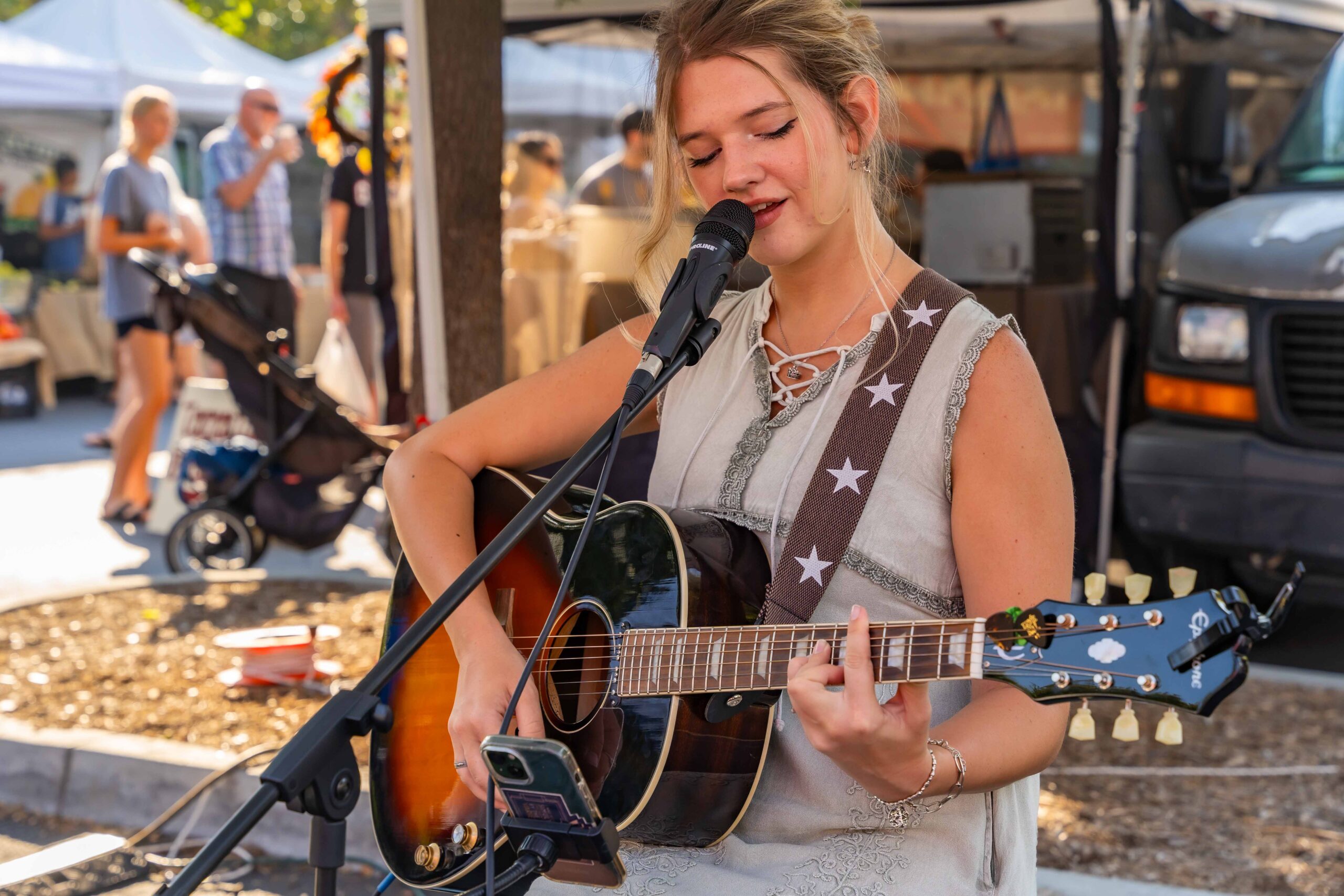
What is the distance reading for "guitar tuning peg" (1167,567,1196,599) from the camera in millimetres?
1450

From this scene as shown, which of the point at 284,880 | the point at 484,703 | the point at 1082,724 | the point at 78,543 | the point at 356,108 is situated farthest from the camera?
the point at 356,108

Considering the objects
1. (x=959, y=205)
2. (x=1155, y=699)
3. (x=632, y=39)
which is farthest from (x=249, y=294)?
(x=1155, y=699)

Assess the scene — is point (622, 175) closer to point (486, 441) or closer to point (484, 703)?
point (486, 441)

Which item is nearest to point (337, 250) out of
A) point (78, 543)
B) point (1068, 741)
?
point (78, 543)

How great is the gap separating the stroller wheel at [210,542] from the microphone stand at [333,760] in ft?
16.0

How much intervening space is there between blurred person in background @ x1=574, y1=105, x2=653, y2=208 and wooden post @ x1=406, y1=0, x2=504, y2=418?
2888 millimetres

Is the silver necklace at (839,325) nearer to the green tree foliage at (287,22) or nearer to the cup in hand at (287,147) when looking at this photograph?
the cup in hand at (287,147)

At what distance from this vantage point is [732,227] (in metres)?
1.74

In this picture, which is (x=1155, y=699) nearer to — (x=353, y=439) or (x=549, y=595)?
(x=549, y=595)

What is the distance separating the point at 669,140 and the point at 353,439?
4.06m

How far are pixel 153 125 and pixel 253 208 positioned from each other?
2.33ft

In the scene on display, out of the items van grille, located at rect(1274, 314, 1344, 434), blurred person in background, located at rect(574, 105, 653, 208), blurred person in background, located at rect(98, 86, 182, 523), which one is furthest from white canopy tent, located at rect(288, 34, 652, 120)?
van grille, located at rect(1274, 314, 1344, 434)

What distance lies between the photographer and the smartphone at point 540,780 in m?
1.39

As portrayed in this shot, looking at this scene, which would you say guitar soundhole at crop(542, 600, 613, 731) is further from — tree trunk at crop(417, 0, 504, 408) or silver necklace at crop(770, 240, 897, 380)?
tree trunk at crop(417, 0, 504, 408)
